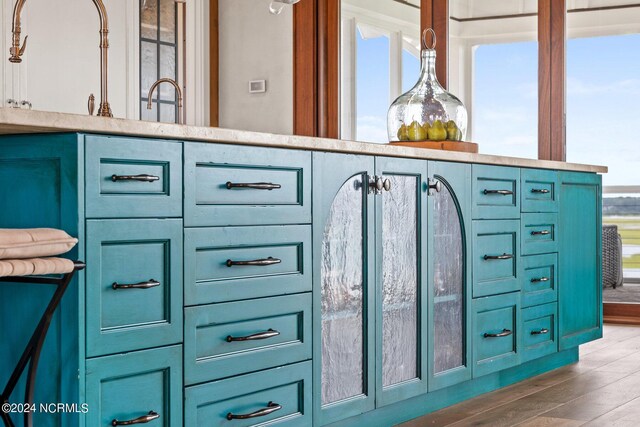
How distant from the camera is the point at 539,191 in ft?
11.4

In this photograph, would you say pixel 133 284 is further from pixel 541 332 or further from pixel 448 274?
pixel 541 332

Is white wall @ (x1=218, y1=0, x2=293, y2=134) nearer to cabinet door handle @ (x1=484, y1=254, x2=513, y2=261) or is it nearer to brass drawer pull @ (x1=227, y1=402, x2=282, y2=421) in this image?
cabinet door handle @ (x1=484, y1=254, x2=513, y2=261)

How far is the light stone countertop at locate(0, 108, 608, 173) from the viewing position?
160 cm

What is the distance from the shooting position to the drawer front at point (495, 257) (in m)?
3.06

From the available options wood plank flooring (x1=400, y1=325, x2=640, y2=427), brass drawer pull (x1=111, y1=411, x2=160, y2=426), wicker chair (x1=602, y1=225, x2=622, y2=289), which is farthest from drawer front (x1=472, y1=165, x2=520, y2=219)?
wicker chair (x1=602, y1=225, x2=622, y2=289)

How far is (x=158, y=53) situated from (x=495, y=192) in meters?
2.93

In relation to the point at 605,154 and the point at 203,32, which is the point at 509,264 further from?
the point at 203,32

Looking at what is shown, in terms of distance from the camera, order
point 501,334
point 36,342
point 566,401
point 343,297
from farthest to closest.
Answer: point 501,334 < point 566,401 < point 343,297 < point 36,342

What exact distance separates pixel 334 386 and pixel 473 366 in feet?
2.54

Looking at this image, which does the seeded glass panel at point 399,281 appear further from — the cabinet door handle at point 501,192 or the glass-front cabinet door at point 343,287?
the cabinet door handle at point 501,192

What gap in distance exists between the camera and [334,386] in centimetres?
238

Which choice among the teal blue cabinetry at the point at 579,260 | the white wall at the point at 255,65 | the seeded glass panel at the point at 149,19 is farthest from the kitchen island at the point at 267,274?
the seeded glass panel at the point at 149,19

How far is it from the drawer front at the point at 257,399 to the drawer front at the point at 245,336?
0.07 feet

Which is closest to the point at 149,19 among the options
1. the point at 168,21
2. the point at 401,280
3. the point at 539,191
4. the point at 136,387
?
the point at 168,21
